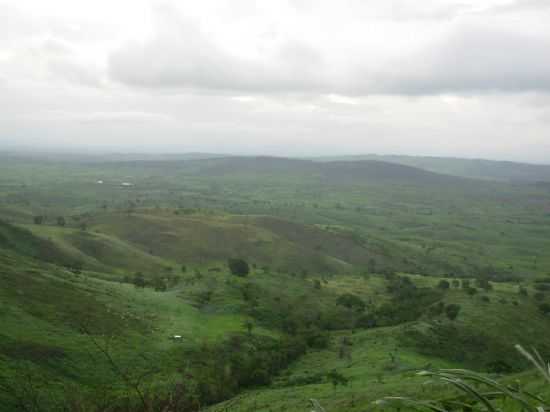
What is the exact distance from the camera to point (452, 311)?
59.6 meters

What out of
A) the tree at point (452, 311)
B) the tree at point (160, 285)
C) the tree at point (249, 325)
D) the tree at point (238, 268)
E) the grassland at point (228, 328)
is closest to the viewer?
the grassland at point (228, 328)

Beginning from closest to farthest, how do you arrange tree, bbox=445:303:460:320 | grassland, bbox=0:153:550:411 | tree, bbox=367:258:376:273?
grassland, bbox=0:153:550:411 → tree, bbox=445:303:460:320 → tree, bbox=367:258:376:273

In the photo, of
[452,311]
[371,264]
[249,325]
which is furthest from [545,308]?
[371,264]

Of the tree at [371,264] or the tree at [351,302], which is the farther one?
the tree at [371,264]

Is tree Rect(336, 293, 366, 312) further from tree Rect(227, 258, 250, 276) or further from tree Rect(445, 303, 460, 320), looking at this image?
tree Rect(227, 258, 250, 276)

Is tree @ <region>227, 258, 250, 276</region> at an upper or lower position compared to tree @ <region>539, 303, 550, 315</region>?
upper

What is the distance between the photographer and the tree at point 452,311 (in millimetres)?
58688

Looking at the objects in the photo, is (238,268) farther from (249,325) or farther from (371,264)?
(371,264)

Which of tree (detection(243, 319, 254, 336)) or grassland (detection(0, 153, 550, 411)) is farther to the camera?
tree (detection(243, 319, 254, 336))

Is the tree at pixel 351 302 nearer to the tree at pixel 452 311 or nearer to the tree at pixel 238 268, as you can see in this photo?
the tree at pixel 452 311

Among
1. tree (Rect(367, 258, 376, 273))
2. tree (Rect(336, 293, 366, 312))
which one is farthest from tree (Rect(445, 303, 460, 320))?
tree (Rect(367, 258, 376, 273))

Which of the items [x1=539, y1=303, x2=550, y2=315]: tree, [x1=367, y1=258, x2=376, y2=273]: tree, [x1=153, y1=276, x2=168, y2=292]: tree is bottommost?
[x1=367, y1=258, x2=376, y2=273]: tree

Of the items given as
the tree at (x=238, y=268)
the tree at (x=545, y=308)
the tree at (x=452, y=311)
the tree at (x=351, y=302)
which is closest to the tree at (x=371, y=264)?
the tree at (x=351, y=302)

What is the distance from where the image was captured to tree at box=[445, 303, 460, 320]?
193 ft
